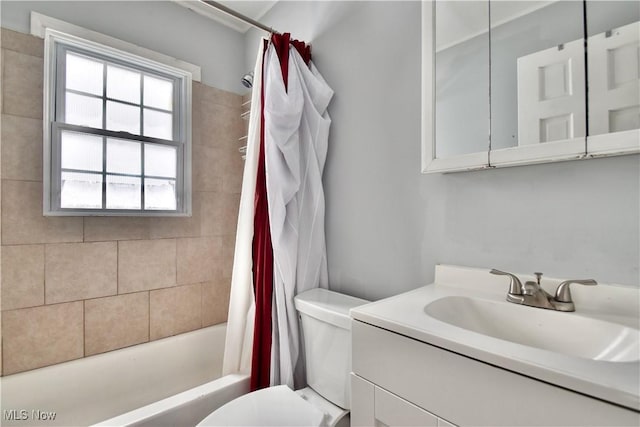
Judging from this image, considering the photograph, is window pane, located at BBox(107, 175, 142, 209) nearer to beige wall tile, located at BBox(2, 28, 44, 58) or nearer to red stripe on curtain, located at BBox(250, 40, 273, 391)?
beige wall tile, located at BBox(2, 28, 44, 58)

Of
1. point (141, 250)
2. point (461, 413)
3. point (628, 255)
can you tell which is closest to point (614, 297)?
point (628, 255)

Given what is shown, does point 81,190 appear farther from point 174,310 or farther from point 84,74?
point 174,310

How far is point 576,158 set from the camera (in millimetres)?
836

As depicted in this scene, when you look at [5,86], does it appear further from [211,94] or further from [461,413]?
[461,413]

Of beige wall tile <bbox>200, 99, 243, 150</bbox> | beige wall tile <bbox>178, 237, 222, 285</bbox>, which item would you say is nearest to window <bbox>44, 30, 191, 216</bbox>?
beige wall tile <bbox>200, 99, 243, 150</bbox>

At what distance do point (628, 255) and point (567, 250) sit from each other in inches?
5.0

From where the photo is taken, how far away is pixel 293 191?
1.47m

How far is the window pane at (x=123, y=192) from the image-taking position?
1835mm

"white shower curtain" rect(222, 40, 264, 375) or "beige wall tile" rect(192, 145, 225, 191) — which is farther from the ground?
"beige wall tile" rect(192, 145, 225, 191)

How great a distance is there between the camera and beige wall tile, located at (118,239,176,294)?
1861 mm

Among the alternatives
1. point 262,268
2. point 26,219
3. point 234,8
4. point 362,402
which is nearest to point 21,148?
point 26,219

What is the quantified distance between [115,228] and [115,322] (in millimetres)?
566

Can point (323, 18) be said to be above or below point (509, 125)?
above

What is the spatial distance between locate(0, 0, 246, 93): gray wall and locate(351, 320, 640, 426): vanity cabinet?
2199 millimetres
